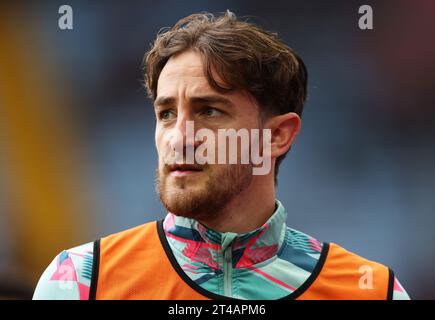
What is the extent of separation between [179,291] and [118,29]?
251 cm

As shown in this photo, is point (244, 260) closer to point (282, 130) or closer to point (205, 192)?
point (205, 192)

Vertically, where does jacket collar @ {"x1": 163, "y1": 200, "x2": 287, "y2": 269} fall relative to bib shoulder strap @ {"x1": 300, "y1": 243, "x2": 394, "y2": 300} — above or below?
above

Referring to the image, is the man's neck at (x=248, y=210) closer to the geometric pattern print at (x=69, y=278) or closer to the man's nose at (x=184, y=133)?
the man's nose at (x=184, y=133)

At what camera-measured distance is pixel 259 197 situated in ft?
6.82

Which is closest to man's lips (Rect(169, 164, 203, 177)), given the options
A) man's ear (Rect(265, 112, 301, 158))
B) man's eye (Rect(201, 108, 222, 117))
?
man's eye (Rect(201, 108, 222, 117))

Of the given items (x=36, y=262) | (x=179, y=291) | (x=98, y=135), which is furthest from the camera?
(x=98, y=135)

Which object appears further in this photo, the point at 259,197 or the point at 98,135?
the point at 98,135

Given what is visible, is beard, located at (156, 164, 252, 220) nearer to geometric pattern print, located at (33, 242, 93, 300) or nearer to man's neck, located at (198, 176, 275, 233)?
man's neck, located at (198, 176, 275, 233)

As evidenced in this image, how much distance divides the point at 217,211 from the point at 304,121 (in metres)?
2.14

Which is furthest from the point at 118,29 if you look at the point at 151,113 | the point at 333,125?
the point at 333,125

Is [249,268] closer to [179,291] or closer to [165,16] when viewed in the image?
[179,291]

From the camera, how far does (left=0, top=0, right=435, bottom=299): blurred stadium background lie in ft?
12.6

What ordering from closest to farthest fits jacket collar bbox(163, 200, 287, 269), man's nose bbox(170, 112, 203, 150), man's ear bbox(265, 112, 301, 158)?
man's nose bbox(170, 112, 203, 150), jacket collar bbox(163, 200, 287, 269), man's ear bbox(265, 112, 301, 158)

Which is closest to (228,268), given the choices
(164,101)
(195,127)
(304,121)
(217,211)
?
(217,211)
